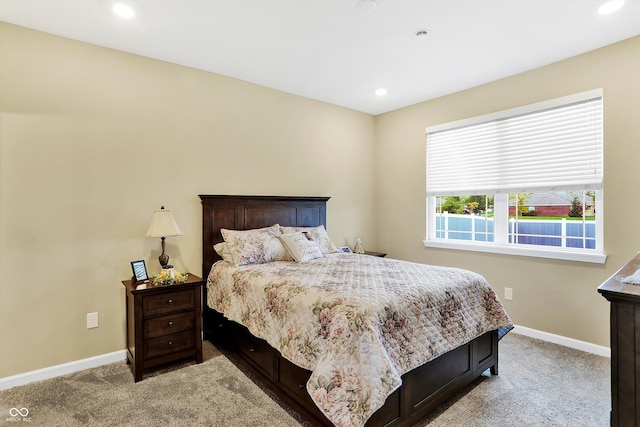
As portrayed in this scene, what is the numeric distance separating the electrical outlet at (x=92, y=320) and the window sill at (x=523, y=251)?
3.63 m

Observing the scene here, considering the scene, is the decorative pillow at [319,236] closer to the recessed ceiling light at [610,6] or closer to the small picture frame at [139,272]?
the small picture frame at [139,272]

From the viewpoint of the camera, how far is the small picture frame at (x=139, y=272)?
270 cm

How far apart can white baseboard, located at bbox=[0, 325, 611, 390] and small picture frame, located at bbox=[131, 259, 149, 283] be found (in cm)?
73

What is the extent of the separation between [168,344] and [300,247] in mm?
1383

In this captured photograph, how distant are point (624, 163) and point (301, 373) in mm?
3155

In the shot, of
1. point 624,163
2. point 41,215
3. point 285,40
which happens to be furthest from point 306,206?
point 624,163

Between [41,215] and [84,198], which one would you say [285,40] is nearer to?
[84,198]

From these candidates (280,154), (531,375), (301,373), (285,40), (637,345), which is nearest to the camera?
(637,345)

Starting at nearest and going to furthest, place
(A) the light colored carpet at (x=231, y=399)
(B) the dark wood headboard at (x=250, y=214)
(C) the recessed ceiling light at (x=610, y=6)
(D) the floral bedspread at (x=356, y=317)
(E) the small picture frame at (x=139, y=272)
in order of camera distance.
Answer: (D) the floral bedspread at (x=356, y=317) → (A) the light colored carpet at (x=231, y=399) → (C) the recessed ceiling light at (x=610, y=6) → (E) the small picture frame at (x=139, y=272) → (B) the dark wood headboard at (x=250, y=214)

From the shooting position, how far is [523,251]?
3.38 m

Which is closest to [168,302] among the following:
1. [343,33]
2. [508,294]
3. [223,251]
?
[223,251]

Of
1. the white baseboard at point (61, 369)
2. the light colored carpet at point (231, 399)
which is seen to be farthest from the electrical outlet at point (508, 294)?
the white baseboard at point (61, 369)

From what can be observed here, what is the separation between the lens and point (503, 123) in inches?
141

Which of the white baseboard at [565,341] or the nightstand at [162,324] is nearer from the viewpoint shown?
the nightstand at [162,324]
